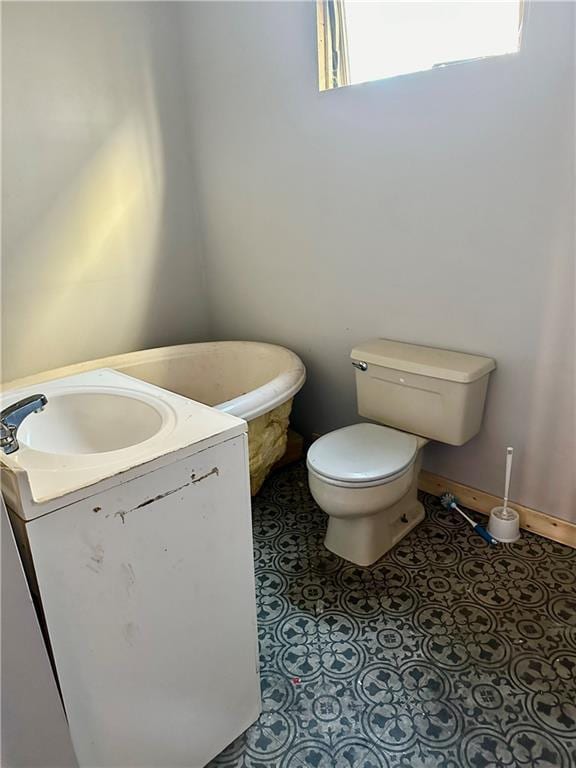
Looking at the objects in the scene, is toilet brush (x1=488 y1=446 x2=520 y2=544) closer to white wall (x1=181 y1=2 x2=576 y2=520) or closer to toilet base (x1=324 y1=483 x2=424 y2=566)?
white wall (x1=181 y1=2 x2=576 y2=520)

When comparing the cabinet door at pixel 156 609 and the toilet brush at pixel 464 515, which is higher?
the cabinet door at pixel 156 609

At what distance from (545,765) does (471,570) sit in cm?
69

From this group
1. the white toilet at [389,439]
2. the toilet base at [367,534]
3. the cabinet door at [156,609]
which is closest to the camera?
the cabinet door at [156,609]

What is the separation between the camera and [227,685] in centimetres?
122

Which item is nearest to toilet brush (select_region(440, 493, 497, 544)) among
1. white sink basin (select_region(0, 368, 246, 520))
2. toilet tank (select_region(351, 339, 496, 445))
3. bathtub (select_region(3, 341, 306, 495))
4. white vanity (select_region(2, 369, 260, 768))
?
toilet tank (select_region(351, 339, 496, 445))

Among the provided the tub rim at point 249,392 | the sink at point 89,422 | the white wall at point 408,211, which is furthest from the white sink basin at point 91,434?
the white wall at point 408,211

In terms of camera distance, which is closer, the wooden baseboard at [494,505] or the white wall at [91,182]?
the wooden baseboard at [494,505]

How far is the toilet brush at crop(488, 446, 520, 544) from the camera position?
1.96 metres

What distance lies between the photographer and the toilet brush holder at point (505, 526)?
1.96 metres

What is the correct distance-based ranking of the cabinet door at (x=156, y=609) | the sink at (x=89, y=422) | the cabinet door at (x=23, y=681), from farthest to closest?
the sink at (x=89, y=422), the cabinet door at (x=156, y=609), the cabinet door at (x=23, y=681)

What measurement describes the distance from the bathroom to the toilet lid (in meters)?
0.16

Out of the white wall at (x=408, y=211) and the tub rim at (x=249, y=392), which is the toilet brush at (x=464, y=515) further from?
the tub rim at (x=249, y=392)

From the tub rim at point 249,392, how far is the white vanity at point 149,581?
591 mm

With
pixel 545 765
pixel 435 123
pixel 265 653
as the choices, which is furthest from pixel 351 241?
pixel 545 765
